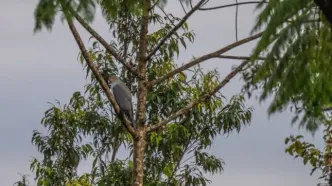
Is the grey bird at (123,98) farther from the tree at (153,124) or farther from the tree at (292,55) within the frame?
the tree at (292,55)

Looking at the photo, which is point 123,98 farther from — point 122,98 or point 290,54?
point 290,54

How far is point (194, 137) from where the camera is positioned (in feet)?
30.6

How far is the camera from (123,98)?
768 cm

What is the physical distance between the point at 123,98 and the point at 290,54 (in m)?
4.63

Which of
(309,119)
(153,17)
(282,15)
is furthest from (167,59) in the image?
(282,15)

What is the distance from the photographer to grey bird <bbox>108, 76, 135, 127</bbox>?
293 inches

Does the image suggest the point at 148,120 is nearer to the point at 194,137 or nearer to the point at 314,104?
the point at 194,137

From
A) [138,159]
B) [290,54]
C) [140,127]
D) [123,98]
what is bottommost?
Result: [290,54]

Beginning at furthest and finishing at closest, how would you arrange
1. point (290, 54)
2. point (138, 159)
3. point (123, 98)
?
point (123, 98) < point (138, 159) < point (290, 54)

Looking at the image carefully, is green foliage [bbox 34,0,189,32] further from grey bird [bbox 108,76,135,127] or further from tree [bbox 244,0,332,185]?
grey bird [bbox 108,76,135,127]

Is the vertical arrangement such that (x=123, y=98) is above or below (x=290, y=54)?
above

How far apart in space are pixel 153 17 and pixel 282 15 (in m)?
6.52

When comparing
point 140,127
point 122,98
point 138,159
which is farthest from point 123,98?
point 138,159

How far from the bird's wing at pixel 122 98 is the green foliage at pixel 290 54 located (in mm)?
4202
